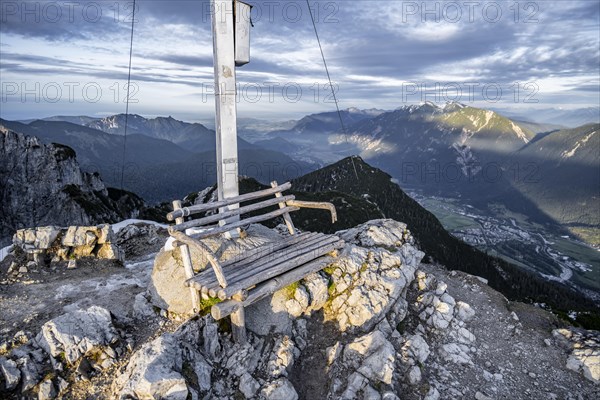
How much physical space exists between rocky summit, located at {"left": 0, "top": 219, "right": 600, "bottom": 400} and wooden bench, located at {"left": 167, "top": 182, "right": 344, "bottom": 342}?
64cm

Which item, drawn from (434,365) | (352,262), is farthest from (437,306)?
(352,262)

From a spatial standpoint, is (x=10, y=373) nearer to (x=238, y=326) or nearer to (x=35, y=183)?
(x=238, y=326)

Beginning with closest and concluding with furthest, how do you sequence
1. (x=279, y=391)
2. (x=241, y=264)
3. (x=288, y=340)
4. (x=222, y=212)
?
(x=279, y=391), (x=288, y=340), (x=241, y=264), (x=222, y=212)

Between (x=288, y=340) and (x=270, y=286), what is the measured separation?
168 centimetres

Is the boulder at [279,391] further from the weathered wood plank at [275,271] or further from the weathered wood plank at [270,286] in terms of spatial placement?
the weathered wood plank at [275,271]

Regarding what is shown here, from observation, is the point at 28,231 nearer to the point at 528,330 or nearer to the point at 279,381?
the point at 279,381

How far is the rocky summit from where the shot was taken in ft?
27.2

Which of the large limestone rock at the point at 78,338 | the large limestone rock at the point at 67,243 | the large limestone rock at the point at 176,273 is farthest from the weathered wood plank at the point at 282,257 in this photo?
the large limestone rock at the point at 67,243

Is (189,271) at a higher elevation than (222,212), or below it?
below

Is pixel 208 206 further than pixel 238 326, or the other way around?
pixel 208 206

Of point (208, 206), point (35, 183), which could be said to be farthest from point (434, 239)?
point (208, 206)

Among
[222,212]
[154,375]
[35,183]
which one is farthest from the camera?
[35,183]

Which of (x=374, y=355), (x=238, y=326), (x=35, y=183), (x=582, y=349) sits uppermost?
(x=35, y=183)

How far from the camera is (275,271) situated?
1029 centimetres
